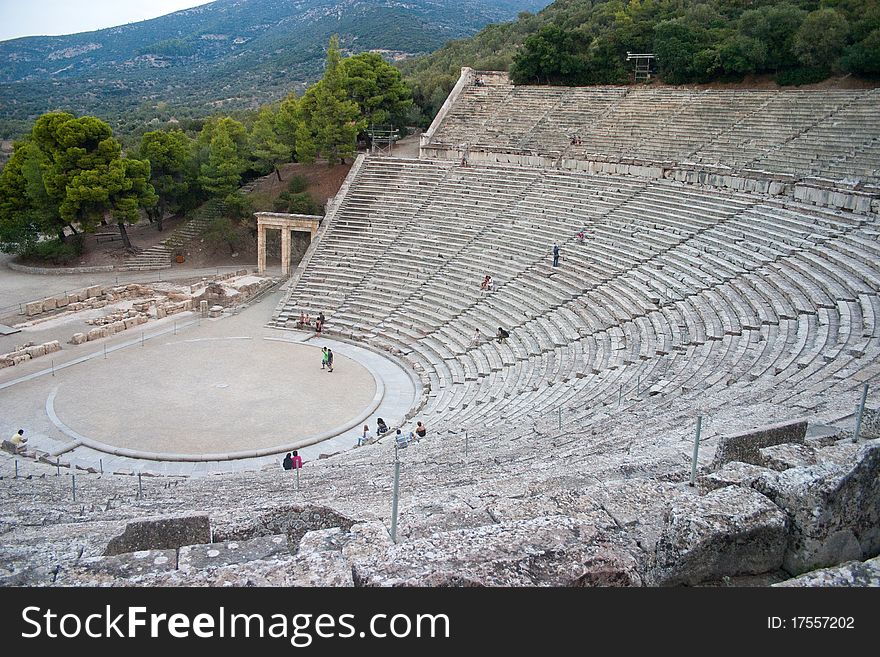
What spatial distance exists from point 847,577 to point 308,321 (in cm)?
2078

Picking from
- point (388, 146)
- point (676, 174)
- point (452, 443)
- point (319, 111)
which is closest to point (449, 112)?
point (388, 146)

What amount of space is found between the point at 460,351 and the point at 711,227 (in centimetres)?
814

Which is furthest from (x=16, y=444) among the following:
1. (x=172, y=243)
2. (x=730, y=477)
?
(x=172, y=243)

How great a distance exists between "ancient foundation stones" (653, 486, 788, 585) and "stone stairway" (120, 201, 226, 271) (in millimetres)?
31511

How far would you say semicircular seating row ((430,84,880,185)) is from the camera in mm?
22859

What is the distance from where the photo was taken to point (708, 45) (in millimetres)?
33969

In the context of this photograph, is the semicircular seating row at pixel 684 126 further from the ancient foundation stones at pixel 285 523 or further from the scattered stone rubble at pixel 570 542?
the ancient foundation stones at pixel 285 523

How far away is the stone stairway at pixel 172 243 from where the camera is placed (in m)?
32.2

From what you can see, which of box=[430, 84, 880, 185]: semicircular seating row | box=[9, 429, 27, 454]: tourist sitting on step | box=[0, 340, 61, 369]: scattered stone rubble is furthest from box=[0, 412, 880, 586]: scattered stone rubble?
box=[430, 84, 880, 185]: semicircular seating row

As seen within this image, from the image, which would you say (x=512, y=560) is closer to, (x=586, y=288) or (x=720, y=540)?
(x=720, y=540)

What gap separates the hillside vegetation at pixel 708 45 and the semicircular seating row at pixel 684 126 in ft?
6.77

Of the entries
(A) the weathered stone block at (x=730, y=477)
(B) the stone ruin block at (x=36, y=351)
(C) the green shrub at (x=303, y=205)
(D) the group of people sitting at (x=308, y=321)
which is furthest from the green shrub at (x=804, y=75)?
(B) the stone ruin block at (x=36, y=351)

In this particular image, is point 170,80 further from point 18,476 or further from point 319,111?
point 18,476

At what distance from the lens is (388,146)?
3691cm
